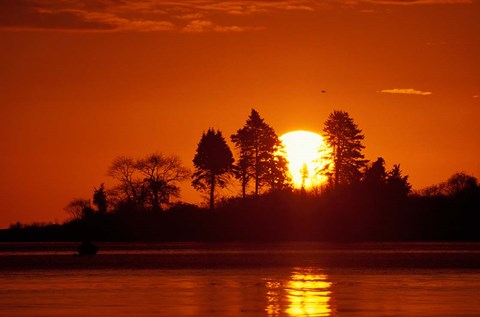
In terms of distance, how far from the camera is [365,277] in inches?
2130

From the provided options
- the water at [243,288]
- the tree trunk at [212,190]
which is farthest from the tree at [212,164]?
the water at [243,288]

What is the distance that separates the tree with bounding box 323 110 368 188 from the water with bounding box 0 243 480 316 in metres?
91.6

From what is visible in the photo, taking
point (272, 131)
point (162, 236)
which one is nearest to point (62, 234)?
point (162, 236)

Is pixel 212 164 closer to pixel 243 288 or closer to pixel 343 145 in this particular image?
pixel 343 145

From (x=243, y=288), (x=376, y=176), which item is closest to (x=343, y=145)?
(x=376, y=176)

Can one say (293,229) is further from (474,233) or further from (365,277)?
(365,277)

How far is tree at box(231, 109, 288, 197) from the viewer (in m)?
163

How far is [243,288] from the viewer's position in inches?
1854

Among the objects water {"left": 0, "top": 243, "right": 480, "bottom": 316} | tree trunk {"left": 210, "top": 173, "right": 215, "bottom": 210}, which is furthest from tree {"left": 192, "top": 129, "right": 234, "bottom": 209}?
water {"left": 0, "top": 243, "right": 480, "bottom": 316}

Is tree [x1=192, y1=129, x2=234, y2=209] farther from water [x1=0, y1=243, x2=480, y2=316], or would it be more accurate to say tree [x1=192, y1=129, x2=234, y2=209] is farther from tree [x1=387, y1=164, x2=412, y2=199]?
water [x1=0, y1=243, x2=480, y2=316]

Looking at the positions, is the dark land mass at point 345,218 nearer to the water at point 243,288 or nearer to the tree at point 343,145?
the tree at point 343,145

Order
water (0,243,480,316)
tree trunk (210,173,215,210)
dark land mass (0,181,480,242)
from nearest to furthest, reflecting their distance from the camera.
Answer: water (0,243,480,316) → dark land mass (0,181,480,242) → tree trunk (210,173,215,210)

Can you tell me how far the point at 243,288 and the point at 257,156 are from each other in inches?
4604

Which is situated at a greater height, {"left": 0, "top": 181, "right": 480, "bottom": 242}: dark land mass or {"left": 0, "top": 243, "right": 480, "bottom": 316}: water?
{"left": 0, "top": 181, "right": 480, "bottom": 242}: dark land mass
